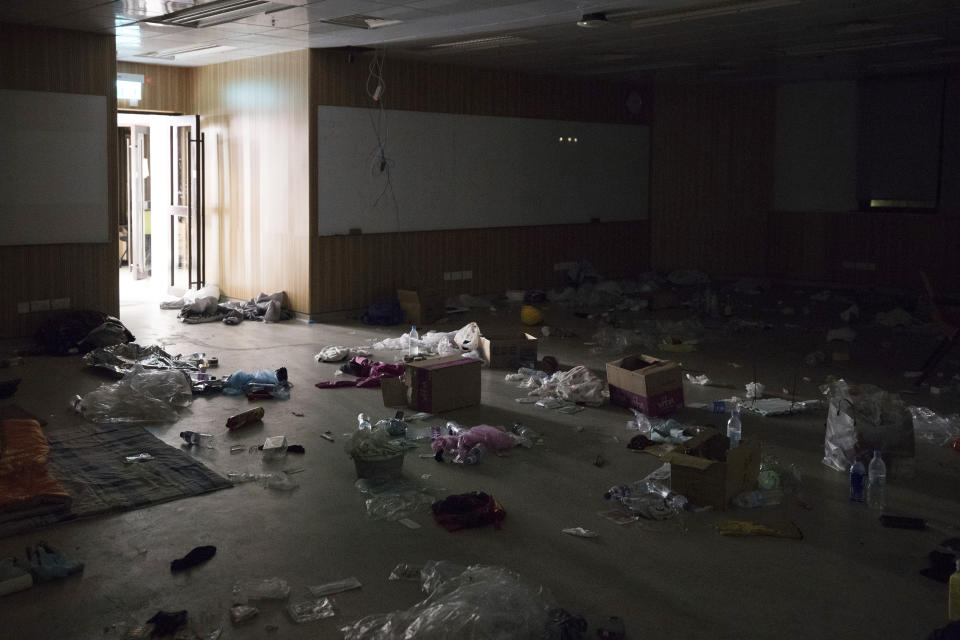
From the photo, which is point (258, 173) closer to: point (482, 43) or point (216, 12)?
point (482, 43)

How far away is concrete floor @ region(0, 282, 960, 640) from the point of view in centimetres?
333

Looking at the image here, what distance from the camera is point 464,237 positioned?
1080cm

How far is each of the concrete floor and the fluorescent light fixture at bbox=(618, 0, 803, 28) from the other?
2.99 m

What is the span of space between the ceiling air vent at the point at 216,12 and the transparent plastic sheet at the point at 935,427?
5.17 m

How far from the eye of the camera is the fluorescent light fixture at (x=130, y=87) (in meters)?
10.0

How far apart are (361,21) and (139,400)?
139 inches

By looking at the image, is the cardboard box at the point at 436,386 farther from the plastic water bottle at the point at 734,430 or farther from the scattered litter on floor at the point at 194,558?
the scattered litter on floor at the point at 194,558

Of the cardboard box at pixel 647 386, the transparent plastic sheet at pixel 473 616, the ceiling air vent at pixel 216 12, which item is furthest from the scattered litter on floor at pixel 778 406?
the ceiling air vent at pixel 216 12

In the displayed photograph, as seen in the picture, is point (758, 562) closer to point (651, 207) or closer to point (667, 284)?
point (667, 284)

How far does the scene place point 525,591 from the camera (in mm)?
3266

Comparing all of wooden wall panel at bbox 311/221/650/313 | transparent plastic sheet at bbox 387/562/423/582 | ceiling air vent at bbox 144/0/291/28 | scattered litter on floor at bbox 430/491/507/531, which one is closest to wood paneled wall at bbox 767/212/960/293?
wooden wall panel at bbox 311/221/650/313

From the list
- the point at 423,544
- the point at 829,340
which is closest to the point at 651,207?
the point at 829,340

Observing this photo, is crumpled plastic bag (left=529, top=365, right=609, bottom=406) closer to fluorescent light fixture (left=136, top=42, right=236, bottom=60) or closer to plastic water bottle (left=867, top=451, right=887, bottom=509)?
plastic water bottle (left=867, top=451, right=887, bottom=509)

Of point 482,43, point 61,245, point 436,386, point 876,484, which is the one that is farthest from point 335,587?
point 482,43
